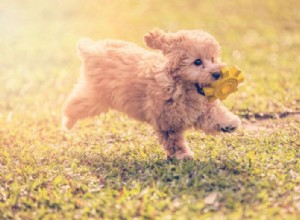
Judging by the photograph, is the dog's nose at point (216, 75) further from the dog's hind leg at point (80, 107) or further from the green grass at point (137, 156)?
the dog's hind leg at point (80, 107)

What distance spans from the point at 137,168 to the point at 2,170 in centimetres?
143

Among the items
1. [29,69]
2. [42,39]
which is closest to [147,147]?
[29,69]

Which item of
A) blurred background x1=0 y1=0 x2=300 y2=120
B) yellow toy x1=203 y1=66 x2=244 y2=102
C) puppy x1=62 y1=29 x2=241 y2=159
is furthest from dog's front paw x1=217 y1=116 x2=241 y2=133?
blurred background x1=0 y1=0 x2=300 y2=120

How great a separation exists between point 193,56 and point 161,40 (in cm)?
40

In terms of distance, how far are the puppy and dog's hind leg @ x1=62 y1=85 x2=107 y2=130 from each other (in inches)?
9.7

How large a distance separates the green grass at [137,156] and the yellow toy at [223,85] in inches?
26.4

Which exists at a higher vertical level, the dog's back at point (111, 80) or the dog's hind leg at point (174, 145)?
the dog's back at point (111, 80)

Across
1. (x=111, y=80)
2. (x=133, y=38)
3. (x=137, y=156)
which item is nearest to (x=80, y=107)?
(x=111, y=80)

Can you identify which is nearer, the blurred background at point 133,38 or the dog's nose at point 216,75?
the dog's nose at point 216,75

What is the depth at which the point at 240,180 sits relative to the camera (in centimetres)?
568

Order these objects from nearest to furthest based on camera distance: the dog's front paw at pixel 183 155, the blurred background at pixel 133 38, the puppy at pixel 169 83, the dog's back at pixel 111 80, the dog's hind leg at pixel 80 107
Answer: the puppy at pixel 169 83 → the dog's front paw at pixel 183 155 → the dog's back at pixel 111 80 → the dog's hind leg at pixel 80 107 → the blurred background at pixel 133 38

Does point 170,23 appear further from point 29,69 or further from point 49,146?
point 49,146

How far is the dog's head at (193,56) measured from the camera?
604cm

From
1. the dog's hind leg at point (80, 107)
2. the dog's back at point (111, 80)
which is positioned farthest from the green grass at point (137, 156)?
the dog's back at point (111, 80)
